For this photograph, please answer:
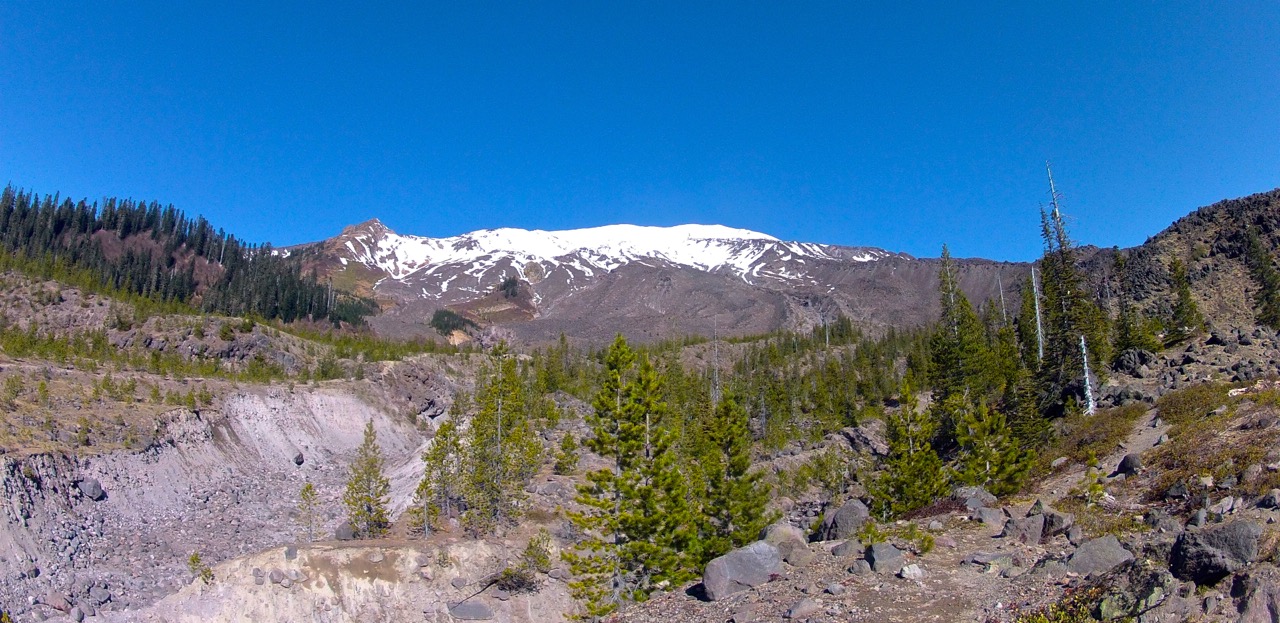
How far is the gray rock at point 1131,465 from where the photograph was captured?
65.7ft

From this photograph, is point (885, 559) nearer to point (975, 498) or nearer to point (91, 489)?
point (975, 498)

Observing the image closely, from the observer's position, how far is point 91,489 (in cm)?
3616

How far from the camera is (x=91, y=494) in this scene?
35.9 m

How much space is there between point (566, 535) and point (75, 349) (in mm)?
53264

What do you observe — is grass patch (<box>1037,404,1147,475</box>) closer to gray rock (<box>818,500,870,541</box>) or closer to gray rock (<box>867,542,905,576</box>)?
gray rock (<box>818,500,870,541</box>)

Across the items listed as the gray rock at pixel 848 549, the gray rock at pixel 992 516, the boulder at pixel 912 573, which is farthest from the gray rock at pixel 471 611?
the boulder at pixel 912 573

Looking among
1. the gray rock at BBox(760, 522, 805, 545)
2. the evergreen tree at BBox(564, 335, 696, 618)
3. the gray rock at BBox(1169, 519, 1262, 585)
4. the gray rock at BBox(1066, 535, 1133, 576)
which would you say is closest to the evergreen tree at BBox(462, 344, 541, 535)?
the evergreen tree at BBox(564, 335, 696, 618)

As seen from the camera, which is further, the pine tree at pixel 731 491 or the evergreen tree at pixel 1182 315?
the evergreen tree at pixel 1182 315

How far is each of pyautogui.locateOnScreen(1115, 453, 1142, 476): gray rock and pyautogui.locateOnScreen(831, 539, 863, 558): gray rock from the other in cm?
943

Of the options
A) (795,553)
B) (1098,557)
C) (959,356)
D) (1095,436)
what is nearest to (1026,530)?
(1098,557)

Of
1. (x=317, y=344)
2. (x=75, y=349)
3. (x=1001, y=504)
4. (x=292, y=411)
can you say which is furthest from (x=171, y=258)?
(x=1001, y=504)

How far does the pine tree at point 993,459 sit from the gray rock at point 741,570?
45.2 ft

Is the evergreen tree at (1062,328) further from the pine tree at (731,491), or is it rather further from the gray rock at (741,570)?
the gray rock at (741,570)

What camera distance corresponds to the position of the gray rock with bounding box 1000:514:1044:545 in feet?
52.4
